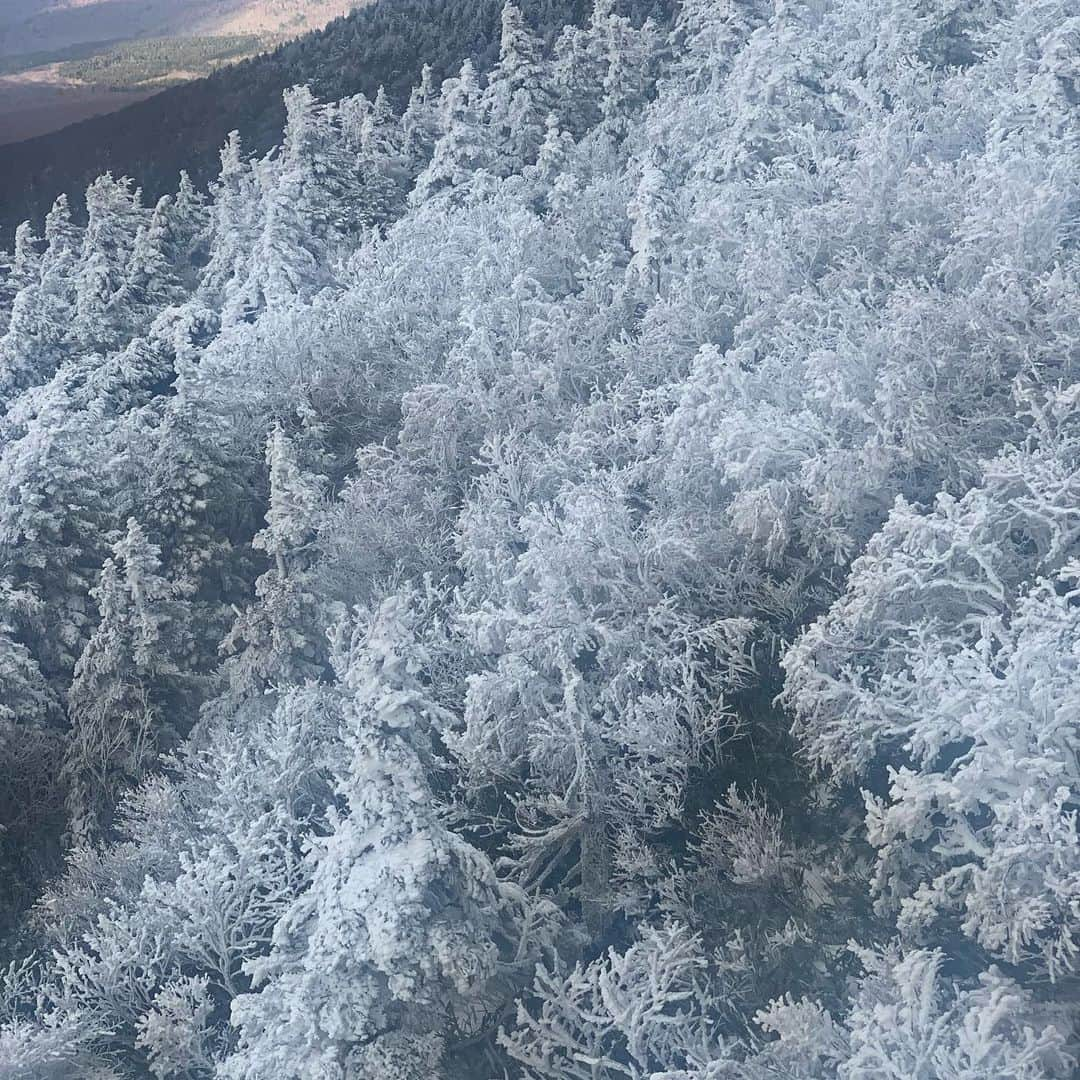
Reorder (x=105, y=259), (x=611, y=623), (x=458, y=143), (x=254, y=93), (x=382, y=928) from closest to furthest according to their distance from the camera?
(x=382, y=928) → (x=611, y=623) → (x=254, y=93) → (x=458, y=143) → (x=105, y=259)

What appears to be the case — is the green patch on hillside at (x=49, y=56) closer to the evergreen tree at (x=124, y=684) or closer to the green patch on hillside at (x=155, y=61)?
the green patch on hillside at (x=155, y=61)

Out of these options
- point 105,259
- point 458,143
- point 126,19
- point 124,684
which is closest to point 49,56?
point 126,19

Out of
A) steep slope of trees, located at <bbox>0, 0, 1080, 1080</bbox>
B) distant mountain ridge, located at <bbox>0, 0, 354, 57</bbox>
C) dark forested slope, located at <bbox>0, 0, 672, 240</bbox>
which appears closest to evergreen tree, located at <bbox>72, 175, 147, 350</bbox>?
dark forested slope, located at <bbox>0, 0, 672, 240</bbox>

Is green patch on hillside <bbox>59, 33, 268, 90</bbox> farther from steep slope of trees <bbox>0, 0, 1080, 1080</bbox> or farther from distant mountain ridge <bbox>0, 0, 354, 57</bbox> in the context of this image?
steep slope of trees <bbox>0, 0, 1080, 1080</bbox>

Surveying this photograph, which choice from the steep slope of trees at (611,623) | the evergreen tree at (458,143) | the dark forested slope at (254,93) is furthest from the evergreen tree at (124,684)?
the evergreen tree at (458,143)

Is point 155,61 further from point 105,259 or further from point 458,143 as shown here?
point 458,143

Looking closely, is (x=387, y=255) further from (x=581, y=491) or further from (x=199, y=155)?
(x=581, y=491)
